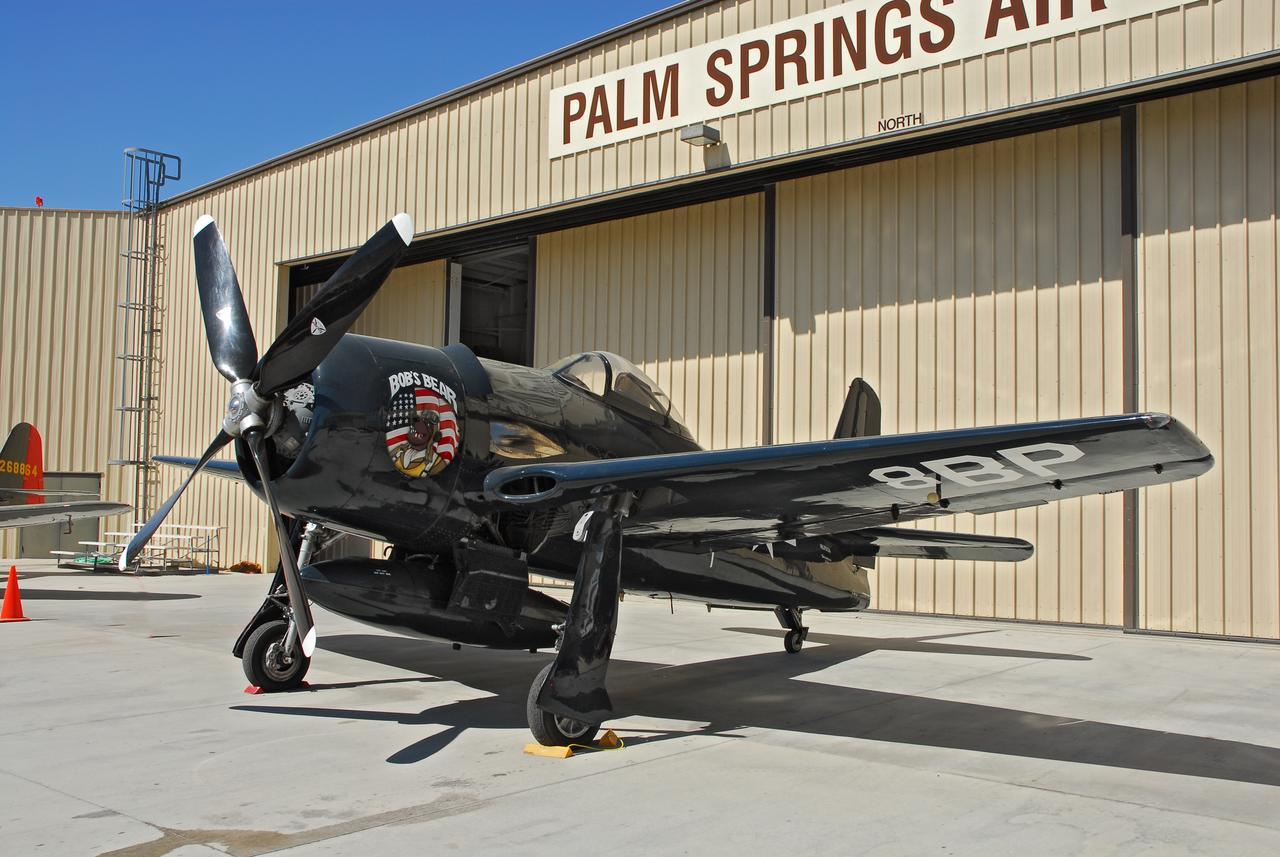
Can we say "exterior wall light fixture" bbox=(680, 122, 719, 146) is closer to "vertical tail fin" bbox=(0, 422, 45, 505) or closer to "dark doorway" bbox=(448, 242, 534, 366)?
"dark doorway" bbox=(448, 242, 534, 366)

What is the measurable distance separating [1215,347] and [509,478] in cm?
916

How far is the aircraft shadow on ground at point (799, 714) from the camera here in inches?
213

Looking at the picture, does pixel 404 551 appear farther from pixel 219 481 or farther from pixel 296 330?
pixel 219 481

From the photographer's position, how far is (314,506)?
18.7 feet

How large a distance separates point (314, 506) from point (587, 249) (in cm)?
1196

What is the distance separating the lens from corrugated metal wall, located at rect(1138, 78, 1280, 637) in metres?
10.5

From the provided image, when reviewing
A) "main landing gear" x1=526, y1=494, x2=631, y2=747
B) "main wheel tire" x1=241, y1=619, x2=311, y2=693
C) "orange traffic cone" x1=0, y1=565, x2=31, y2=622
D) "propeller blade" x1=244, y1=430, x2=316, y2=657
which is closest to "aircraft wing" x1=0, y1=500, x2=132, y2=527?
"orange traffic cone" x1=0, y1=565, x2=31, y2=622

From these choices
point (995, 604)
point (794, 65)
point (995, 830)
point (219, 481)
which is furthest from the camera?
point (219, 481)

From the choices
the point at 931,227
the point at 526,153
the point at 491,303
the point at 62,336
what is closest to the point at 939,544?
the point at 931,227

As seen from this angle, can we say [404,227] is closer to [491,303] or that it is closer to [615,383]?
[615,383]

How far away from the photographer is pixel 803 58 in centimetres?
1311

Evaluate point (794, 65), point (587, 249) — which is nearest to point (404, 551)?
point (794, 65)

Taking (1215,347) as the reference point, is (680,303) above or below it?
above

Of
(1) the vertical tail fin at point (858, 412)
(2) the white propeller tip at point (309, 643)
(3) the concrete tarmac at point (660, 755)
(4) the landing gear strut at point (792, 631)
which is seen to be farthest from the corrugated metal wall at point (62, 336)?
(2) the white propeller tip at point (309, 643)
